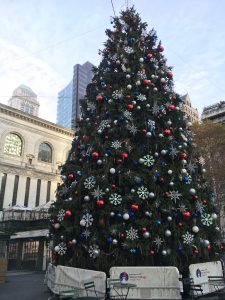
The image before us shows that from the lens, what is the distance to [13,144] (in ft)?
136

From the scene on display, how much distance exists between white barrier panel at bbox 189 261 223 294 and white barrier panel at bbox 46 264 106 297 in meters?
2.57

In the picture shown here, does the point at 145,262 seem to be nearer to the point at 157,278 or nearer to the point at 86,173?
the point at 157,278

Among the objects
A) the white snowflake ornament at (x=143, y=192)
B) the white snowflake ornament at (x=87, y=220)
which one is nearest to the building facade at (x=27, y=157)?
the white snowflake ornament at (x=87, y=220)

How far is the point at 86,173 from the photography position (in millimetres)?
9367

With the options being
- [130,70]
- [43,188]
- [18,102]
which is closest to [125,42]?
[130,70]

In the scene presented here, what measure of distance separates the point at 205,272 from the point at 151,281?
1787mm

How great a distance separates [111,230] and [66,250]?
5.91 feet

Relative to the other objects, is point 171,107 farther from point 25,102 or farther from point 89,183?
point 25,102

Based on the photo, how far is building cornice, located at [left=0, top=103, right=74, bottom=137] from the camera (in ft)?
134

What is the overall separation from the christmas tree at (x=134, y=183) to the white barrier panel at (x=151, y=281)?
363 millimetres

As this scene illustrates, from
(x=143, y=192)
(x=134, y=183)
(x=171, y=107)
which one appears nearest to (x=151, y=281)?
(x=143, y=192)

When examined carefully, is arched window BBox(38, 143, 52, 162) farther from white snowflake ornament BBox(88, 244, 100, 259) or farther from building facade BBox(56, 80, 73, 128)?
building facade BBox(56, 80, 73, 128)

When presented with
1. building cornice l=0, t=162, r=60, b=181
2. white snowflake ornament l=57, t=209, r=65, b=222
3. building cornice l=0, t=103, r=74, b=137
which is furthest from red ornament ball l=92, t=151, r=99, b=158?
building cornice l=0, t=103, r=74, b=137

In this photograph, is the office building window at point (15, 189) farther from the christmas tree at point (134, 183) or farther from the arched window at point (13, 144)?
the christmas tree at point (134, 183)
